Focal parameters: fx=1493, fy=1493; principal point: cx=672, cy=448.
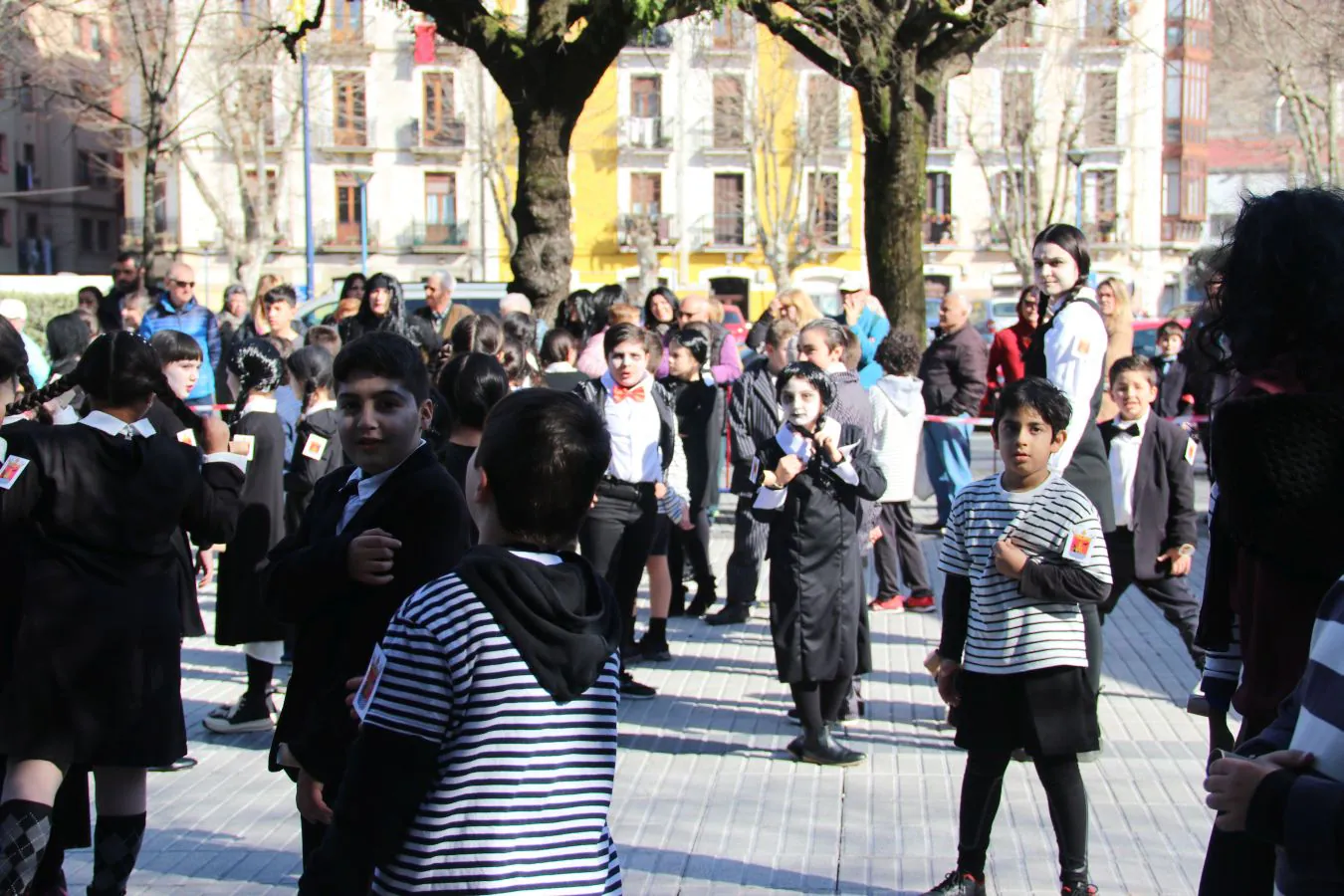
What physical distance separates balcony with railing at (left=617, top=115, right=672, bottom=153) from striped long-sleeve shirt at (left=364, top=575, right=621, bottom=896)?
52923mm

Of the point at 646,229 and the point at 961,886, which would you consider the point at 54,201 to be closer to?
the point at 646,229

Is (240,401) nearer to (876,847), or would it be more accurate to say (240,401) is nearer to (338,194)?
(876,847)

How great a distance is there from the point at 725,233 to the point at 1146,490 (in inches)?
1935

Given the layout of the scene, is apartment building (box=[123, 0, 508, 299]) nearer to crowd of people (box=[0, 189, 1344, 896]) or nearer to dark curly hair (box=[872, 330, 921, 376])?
dark curly hair (box=[872, 330, 921, 376])

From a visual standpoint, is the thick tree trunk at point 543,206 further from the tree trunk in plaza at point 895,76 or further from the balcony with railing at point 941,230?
the balcony with railing at point 941,230

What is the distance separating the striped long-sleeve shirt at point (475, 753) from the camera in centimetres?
246

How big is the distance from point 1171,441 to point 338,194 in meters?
49.7

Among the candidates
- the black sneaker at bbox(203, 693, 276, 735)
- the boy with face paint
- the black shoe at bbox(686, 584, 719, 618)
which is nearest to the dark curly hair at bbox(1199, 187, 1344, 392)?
the boy with face paint

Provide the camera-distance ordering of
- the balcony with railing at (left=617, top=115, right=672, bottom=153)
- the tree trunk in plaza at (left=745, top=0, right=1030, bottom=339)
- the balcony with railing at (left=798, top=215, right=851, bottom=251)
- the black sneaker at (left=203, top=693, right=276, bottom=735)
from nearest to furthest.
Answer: the black sneaker at (left=203, top=693, right=276, bottom=735) < the tree trunk in plaza at (left=745, top=0, right=1030, bottom=339) < the balcony with railing at (left=617, top=115, right=672, bottom=153) < the balcony with railing at (left=798, top=215, right=851, bottom=251)

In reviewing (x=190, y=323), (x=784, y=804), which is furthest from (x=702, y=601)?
(x=190, y=323)

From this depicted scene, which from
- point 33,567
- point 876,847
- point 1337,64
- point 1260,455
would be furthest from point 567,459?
point 1337,64

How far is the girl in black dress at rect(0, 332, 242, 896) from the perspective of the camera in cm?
406

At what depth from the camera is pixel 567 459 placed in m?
2.62

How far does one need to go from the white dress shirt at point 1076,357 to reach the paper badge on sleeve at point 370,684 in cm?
390
